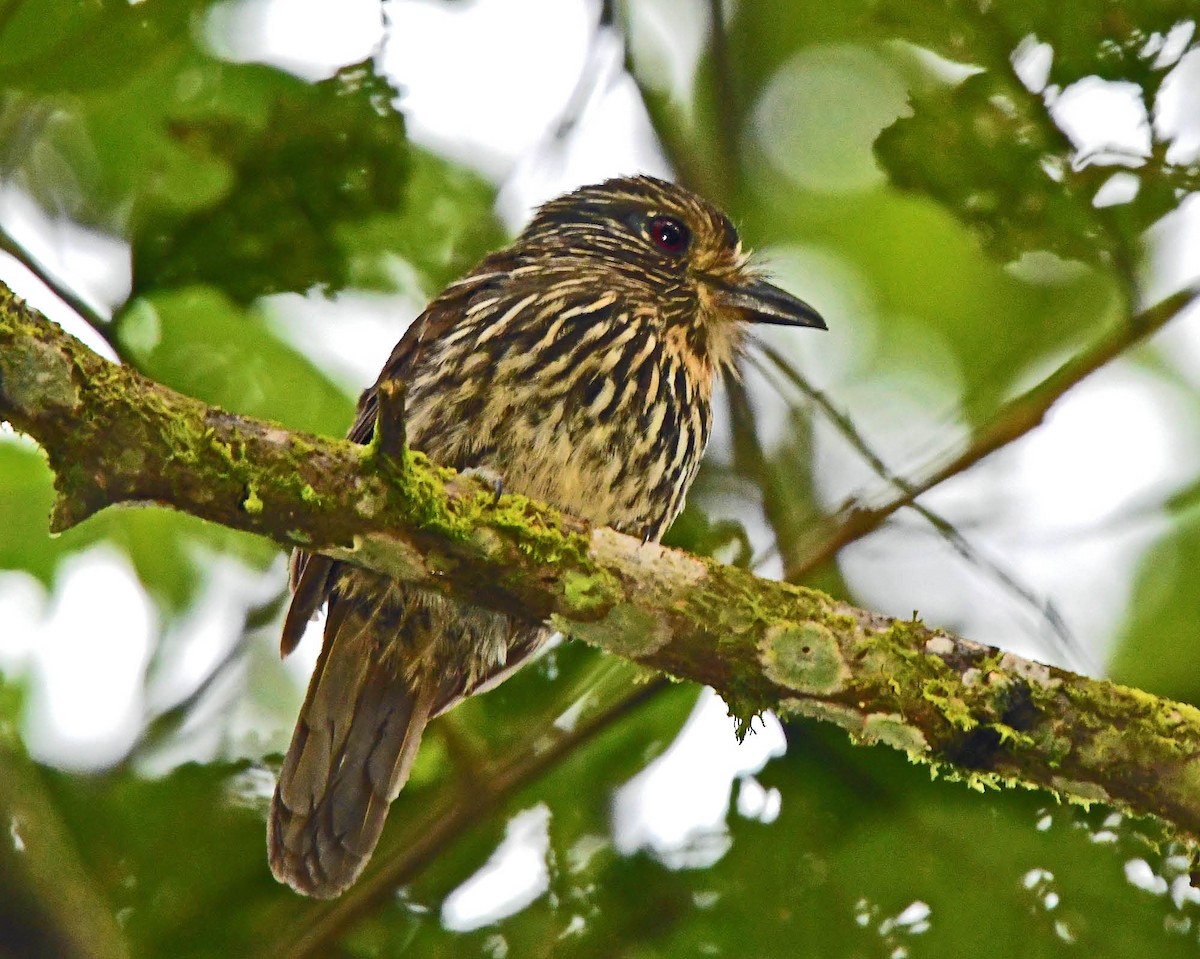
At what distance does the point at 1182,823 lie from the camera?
2109mm

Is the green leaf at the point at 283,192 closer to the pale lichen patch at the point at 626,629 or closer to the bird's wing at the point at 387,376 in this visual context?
the bird's wing at the point at 387,376

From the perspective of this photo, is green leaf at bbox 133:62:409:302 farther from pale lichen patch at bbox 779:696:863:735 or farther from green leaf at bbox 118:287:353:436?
pale lichen patch at bbox 779:696:863:735

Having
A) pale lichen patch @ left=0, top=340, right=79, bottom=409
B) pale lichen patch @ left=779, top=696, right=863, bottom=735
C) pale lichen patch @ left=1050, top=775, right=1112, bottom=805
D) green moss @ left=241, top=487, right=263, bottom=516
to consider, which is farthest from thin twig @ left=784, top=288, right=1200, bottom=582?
pale lichen patch @ left=0, top=340, right=79, bottom=409

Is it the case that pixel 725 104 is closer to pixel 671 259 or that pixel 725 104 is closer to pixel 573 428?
pixel 671 259

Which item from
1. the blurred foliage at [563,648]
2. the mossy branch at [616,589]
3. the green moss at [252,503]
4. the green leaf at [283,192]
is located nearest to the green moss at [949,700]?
the mossy branch at [616,589]

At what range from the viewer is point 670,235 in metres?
3.31

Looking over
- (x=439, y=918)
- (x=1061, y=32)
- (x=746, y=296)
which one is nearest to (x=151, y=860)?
(x=439, y=918)

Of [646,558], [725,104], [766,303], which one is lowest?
[646,558]

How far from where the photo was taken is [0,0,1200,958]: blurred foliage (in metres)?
2.94

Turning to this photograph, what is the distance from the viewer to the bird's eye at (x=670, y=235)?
3.29 m

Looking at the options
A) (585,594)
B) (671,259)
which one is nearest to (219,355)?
(671,259)

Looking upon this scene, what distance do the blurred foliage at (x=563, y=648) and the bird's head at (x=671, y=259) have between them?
0.23 m

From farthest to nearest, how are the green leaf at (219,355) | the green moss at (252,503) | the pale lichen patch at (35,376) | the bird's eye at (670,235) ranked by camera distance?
the bird's eye at (670,235) < the green leaf at (219,355) < the green moss at (252,503) < the pale lichen patch at (35,376)

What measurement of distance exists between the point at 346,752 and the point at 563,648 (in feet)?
2.29
